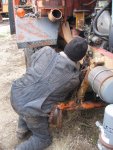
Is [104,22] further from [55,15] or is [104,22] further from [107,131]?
[107,131]

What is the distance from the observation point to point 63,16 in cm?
387

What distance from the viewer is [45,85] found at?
2.86 metres

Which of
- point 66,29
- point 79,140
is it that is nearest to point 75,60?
point 79,140

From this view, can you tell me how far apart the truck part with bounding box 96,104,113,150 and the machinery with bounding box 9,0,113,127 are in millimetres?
548

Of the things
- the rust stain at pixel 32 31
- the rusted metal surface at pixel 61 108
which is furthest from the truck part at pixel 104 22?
the rust stain at pixel 32 31

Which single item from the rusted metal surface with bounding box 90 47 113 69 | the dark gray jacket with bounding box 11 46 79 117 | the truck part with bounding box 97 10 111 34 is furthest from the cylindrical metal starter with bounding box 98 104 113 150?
the truck part with bounding box 97 10 111 34

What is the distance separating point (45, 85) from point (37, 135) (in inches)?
19.8

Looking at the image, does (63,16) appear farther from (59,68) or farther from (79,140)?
(79,140)

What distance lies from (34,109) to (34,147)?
384mm

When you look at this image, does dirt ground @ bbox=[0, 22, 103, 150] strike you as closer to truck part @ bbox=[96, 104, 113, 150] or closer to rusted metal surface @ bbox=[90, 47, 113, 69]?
truck part @ bbox=[96, 104, 113, 150]

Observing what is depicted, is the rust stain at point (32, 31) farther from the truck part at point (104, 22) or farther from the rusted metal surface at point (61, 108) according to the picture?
the rusted metal surface at point (61, 108)

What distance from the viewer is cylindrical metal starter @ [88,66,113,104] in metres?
2.30

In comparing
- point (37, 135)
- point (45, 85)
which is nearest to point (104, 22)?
point (45, 85)

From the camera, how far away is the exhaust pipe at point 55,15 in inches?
147
